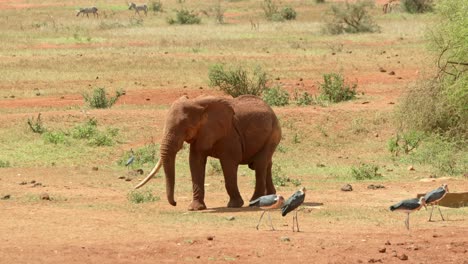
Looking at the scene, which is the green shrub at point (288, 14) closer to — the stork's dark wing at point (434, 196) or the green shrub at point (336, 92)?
the green shrub at point (336, 92)

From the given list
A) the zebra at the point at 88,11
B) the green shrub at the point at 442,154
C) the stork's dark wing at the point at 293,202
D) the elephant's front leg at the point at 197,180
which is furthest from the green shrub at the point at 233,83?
the zebra at the point at 88,11

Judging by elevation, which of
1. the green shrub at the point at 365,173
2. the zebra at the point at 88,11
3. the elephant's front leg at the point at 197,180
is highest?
the elephant's front leg at the point at 197,180

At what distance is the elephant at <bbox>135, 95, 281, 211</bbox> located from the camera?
1552cm

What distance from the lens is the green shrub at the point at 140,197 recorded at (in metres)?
16.2

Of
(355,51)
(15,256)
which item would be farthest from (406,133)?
(355,51)

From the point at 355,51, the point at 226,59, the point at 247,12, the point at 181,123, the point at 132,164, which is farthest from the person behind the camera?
the point at 247,12

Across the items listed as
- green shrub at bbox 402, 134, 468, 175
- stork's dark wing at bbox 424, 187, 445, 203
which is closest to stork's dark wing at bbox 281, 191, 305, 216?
stork's dark wing at bbox 424, 187, 445, 203

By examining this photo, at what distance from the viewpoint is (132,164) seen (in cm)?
2031

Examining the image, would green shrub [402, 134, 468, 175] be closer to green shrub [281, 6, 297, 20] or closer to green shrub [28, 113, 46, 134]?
green shrub [28, 113, 46, 134]

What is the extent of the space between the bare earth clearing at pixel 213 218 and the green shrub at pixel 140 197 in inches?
5.2

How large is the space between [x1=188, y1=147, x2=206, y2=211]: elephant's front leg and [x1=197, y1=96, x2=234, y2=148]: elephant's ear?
0.23 metres

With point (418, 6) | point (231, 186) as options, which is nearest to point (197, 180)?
point (231, 186)

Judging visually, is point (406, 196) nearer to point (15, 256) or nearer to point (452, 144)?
point (452, 144)

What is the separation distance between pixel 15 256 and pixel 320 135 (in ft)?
38.1
